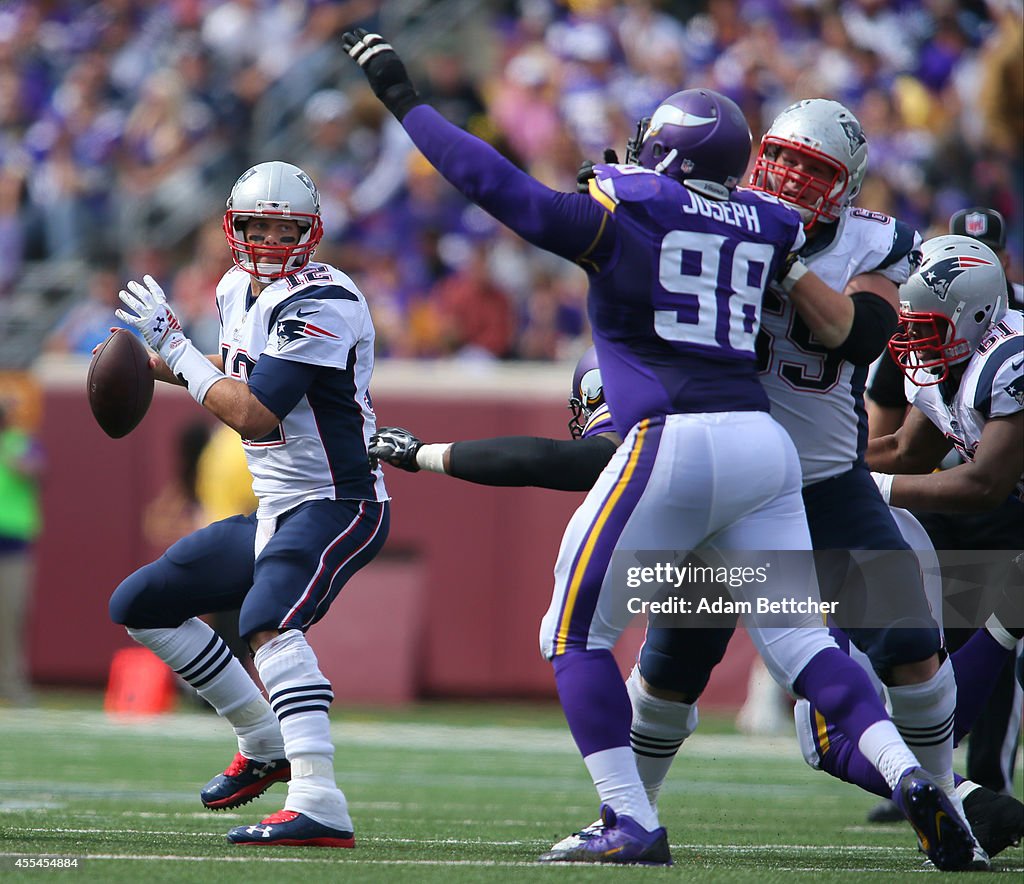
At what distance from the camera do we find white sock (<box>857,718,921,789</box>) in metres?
3.85

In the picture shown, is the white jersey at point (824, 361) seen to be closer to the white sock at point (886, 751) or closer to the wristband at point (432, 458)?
the white sock at point (886, 751)

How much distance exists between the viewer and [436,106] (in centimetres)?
1203

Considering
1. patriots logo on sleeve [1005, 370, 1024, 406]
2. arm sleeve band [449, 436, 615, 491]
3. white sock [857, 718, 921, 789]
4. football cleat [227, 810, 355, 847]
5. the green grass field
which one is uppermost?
patriots logo on sleeve [1005, 370, 1024, 406]

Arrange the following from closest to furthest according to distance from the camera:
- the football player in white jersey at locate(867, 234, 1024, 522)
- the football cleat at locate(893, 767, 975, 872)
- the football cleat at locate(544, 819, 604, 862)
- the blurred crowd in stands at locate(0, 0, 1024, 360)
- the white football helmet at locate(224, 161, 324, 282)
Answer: the football cleat at locate(893, 767, 975, 872), the football cleat at locate(544, 819, 604, 862), the football player in white jersey at locate(867, 234, 1024, 522), the white football helmet at locate(224, 161, 324, 282), the blurred crowd in stands at locate(0, 0, 1024, 360)

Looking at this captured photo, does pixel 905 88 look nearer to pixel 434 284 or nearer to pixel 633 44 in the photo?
pixel 633 44

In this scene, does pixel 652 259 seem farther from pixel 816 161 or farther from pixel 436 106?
pixel 436 106

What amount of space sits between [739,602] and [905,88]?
8.19 metres

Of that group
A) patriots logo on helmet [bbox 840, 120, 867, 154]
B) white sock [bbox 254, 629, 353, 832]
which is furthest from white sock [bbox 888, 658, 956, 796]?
white sock [bbox 254, 629, 353, 832]

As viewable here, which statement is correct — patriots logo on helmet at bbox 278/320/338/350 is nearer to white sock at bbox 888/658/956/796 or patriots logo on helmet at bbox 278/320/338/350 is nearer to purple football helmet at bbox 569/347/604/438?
purple football helmet at bbox 569/347/604/438

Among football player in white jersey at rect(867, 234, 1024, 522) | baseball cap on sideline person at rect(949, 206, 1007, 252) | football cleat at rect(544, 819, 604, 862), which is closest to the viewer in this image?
football cleat at rect(544, 819, 604, 862)

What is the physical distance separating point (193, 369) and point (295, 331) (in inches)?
11.4

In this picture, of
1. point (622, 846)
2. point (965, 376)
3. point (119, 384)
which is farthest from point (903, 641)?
point (119, 384)

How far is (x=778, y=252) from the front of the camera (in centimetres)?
410

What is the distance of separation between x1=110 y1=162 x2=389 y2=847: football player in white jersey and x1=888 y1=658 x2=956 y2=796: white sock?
1.50m
